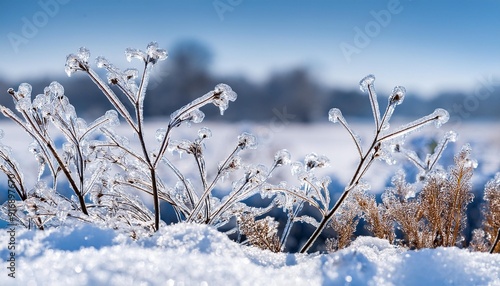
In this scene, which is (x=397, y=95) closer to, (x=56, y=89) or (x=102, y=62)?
(x=102, y=62)

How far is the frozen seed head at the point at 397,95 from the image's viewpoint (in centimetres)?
112

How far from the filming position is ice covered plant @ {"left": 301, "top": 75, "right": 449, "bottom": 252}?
1115mm

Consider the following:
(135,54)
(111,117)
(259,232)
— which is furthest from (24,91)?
(259,232)

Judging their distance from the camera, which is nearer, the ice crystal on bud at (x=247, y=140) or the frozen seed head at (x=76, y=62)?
the frozen seed head at (x=76, y=62)

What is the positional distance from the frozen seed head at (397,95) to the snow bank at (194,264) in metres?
0.42

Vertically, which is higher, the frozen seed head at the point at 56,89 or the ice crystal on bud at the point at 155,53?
the ice crystal on bud at the point at 155,53

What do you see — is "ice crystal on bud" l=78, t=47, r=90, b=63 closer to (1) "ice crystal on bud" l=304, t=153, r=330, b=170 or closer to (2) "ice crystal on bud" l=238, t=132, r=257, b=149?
(2) "ice crystal on bud" l=238, t=132, r=257, b=149

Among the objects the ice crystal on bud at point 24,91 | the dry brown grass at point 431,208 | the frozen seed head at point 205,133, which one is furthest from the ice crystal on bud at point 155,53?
the dry brown grass at point 431,208

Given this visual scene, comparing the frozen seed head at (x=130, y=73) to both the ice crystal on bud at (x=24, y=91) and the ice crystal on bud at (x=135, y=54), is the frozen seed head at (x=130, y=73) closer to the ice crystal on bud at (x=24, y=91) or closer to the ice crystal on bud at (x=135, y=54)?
the ice crystal on bud at (x=135, y=54)

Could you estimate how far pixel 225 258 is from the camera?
2.35 ft

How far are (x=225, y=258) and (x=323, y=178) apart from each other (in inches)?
26.6

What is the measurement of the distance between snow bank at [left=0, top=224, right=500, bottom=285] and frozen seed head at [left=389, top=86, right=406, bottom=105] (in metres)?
0.42

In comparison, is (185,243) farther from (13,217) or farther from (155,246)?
(13,217)

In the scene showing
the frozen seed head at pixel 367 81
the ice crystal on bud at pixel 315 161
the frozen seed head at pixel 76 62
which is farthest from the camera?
the ice crystal on bud at pixel 315 161
